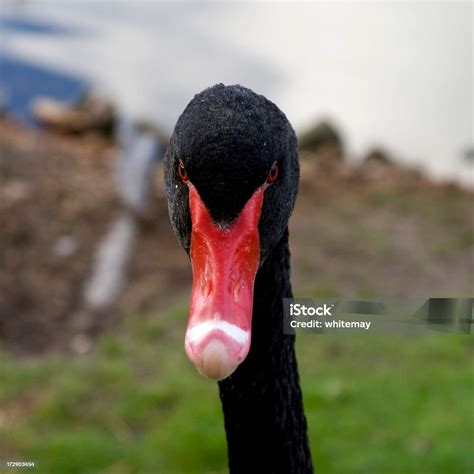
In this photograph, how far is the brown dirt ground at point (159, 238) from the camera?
3635 millimetres

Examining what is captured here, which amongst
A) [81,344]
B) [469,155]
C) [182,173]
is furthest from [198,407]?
[469,155]

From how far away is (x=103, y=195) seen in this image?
14.9ft

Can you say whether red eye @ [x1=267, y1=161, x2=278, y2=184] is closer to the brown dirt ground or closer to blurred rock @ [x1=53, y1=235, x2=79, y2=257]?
the brown dirt ground

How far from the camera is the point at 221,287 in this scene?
1002 mm

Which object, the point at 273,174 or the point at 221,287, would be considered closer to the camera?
the point at 221,287

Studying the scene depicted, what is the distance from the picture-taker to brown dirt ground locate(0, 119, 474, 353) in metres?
3.63

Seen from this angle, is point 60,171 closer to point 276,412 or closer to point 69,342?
point 69,342

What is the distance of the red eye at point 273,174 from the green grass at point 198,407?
1.62 metres

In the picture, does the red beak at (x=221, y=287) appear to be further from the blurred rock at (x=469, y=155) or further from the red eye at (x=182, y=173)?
the blurred rock at (x=469, y=155)

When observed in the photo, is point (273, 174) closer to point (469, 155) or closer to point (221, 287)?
point (221, 287)

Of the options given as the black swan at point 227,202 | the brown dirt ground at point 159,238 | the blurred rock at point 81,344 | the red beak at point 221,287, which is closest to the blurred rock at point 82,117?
the brown dirt ground at point 159,238

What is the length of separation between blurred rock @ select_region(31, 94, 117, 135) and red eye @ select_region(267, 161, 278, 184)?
4.39 metres

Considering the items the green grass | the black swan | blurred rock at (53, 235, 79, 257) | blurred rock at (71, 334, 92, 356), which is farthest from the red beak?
blurred rock at (53, 235, 79, 257)

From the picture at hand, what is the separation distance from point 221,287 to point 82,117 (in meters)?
4.65
